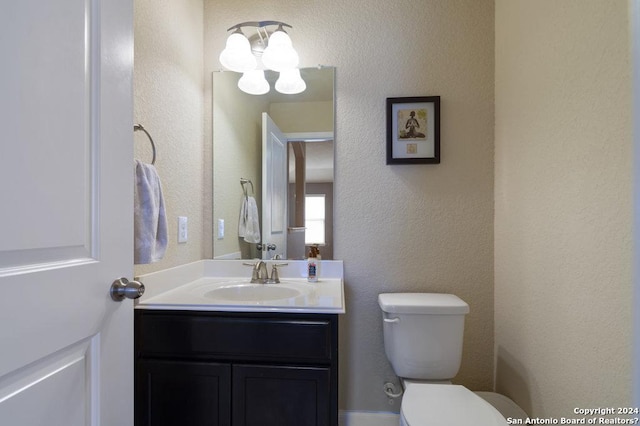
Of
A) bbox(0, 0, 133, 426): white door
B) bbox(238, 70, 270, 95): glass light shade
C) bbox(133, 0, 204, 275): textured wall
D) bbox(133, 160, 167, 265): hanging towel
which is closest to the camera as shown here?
bbox(0, 0, 133, 426): white door

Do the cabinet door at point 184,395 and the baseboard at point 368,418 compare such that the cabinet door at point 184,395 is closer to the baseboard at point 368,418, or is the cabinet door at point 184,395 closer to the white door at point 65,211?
the white door at point 65,211

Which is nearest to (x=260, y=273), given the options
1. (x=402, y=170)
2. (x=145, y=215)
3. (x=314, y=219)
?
(x=314, y=219)

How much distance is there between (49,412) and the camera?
1.89ft

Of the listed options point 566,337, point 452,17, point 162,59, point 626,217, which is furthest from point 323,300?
point 452,17

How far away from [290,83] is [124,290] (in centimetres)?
127

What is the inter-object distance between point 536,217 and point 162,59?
1.71m

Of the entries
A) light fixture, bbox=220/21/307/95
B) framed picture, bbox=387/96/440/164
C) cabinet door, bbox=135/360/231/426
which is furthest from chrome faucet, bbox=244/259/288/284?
light fixture, bbox=220/21/307/95

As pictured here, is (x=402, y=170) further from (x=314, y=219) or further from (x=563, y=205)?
(x=563, y=205)

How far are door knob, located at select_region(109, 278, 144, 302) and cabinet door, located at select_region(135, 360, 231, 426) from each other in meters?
0.47

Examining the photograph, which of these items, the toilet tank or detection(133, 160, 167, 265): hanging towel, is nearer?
detection(133, 160, 167, 265): hanging towel

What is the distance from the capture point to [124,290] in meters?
0.73

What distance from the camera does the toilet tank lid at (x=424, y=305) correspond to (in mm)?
1308

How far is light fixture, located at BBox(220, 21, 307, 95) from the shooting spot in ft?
4.85

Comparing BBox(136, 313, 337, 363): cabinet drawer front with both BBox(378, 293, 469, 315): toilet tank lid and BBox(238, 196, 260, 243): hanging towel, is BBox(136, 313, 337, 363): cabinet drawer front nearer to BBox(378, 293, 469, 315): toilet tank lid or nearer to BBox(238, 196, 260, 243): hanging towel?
BBox(378, 293, 469, 315): toilet tank lid
